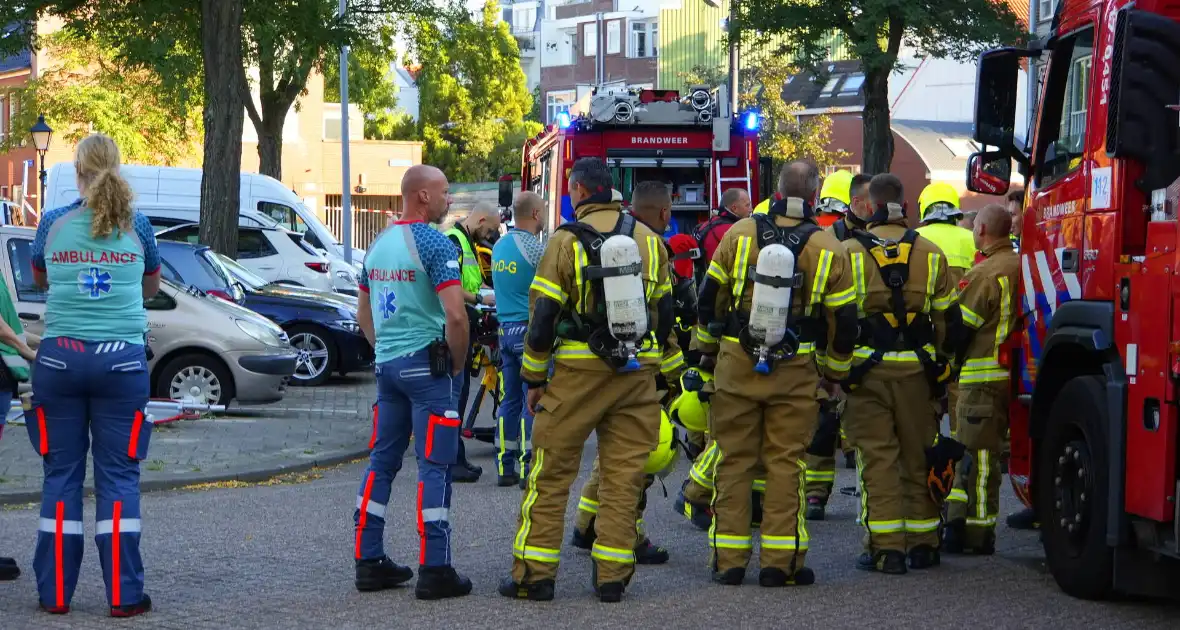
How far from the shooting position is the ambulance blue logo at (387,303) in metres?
6.98

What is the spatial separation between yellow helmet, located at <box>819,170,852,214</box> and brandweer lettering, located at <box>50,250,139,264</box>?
5046 millimetres

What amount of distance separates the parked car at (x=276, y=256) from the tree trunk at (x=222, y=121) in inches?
110

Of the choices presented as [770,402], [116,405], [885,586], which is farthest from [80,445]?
[885,586]

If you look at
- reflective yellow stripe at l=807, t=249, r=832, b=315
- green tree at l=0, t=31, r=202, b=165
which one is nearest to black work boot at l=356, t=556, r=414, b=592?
reflective yellow stripe at l=807, t=249, r=832, b=315

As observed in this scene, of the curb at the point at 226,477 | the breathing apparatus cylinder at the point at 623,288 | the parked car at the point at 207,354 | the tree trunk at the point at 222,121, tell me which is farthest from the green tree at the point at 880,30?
the breathing apparatus cylinder at the point at 623,288

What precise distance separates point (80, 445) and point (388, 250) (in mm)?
1500

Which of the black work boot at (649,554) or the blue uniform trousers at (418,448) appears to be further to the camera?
the black work boot at (649,554)

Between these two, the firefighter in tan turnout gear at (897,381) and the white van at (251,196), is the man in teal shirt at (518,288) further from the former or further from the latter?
the white van at (251,196)

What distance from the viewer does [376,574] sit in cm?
712

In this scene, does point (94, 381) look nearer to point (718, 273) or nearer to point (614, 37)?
point (718, 273)

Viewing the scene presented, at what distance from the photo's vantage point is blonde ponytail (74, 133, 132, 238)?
6543mm

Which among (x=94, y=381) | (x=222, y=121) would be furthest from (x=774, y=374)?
(x=222, y=121)

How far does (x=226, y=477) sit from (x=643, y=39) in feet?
214

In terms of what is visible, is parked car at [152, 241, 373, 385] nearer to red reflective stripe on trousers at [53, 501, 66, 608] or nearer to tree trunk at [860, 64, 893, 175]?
tree trunk at [860, 64, 893, 175]
